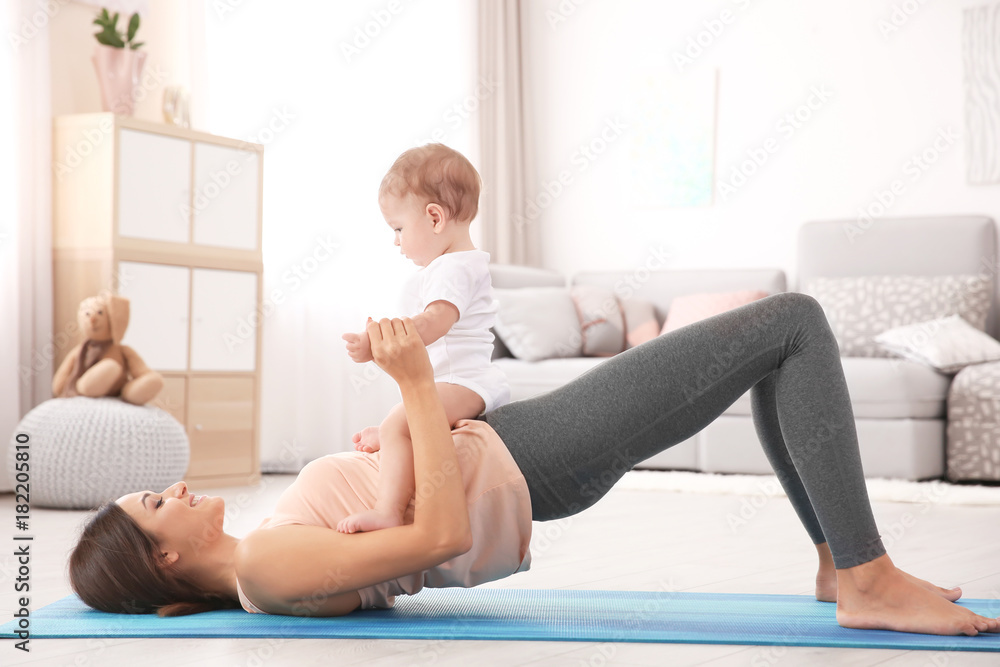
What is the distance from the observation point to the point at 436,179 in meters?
1.56

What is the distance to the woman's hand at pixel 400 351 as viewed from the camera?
1377mm

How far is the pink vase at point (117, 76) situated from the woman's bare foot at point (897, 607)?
318 cm

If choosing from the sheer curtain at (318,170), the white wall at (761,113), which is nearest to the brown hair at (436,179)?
the sheer curtain at (318,170)

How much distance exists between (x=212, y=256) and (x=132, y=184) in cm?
41

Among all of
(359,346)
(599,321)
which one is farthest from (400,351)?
(599,321)

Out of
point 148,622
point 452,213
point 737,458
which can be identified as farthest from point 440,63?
point 148,622

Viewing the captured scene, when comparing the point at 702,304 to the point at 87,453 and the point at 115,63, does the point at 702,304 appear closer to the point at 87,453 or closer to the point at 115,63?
the point at 115,63

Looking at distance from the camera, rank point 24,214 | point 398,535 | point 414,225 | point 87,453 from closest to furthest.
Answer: point 398,535 → point 414,225 → point 87,453 → point 24,214

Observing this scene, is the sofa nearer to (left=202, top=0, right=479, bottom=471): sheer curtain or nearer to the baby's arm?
(left=202, top=0, right=479, bottom=471): sheer curtain

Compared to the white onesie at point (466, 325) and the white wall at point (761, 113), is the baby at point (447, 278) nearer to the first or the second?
the white onesie at point (466, 325)

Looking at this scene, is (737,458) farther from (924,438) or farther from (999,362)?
(999,362)

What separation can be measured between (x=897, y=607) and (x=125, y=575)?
3.53 ft

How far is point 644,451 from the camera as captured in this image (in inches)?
58.4

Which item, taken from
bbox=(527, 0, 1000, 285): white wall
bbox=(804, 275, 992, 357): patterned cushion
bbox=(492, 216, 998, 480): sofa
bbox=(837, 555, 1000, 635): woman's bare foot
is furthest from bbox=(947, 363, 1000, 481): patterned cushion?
bbox=(837, 555, 1000, 635): woman's bare foot
